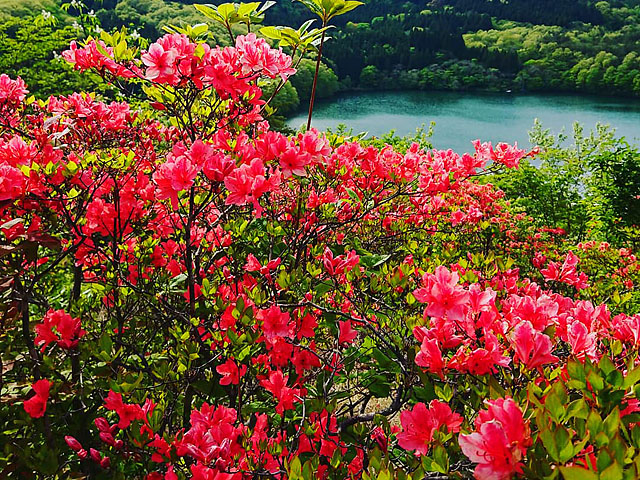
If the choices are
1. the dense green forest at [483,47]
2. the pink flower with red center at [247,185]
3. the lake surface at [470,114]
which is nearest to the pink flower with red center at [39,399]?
the pink flower with red center at [247,185]

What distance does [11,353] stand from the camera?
A: 5.17 feet

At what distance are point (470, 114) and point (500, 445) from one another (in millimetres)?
34362

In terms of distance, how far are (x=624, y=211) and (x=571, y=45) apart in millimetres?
54988

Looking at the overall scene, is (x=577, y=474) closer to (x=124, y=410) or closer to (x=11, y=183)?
(x=124, y=410)

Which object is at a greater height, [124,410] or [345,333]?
[345,333]

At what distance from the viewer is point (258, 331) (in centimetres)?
126

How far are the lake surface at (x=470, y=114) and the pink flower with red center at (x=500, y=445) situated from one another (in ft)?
73.0

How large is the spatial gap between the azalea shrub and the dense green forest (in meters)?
28.1

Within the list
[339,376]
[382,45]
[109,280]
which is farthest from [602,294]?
[382,45]

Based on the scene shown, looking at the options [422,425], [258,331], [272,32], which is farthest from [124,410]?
[272,32]

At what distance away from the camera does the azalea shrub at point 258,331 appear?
0.85 meters

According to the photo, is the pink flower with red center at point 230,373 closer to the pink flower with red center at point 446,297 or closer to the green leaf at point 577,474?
the pink flower with red center at point 446,297

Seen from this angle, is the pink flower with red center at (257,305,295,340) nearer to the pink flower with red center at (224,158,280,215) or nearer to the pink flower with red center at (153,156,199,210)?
the pink flower with red center at (224,158,280,215)

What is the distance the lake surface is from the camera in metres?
25.2
